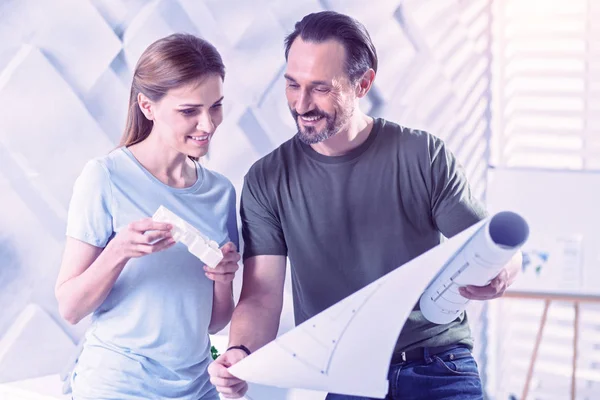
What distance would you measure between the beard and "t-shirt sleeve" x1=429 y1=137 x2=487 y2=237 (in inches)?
7.7

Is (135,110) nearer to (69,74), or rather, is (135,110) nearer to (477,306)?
(69,74)

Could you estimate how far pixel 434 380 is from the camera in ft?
4.66

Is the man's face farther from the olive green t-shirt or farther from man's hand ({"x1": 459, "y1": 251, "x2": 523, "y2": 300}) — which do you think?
man's hand ({"x1": 459, "y1": 251, "x2": 523, "y2": 300})

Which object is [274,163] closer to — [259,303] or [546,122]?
[259,303]

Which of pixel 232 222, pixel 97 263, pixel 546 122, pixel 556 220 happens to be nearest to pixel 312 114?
pixel 232 222

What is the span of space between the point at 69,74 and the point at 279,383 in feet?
2.27

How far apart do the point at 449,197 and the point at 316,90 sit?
317 millimetres

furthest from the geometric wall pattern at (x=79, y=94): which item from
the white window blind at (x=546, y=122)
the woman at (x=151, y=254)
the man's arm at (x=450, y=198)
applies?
the white window blind at (x=546, y=122)

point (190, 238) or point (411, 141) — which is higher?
point (190, 238)

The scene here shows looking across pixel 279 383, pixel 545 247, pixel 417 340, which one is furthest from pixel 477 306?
pixel 279 383

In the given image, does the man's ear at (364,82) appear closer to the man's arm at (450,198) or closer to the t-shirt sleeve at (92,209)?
the man's arm at (450,198)

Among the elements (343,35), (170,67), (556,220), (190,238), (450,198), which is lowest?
(556,220)

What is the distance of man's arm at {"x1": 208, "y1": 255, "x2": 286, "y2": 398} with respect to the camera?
1.35 m

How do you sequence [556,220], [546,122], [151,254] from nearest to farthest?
[151,254] → [556,220] → [546,122]
